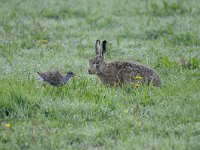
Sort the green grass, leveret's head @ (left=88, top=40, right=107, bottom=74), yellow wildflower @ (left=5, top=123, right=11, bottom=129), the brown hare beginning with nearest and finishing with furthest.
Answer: the green grass → yellow wildflower @ (left=5, top=123, right=11, bottom=129) → the brown hare → leveret's head @ (left=88, top=40, right=107, bottom=74)

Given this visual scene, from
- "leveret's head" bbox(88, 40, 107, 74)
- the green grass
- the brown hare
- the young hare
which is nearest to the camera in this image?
the green grass

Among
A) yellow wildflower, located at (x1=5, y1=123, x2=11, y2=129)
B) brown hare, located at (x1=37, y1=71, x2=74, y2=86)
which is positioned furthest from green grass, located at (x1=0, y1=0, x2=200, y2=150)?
brown hare, located at (x1=37, y1=71, x2=74, y2=86)

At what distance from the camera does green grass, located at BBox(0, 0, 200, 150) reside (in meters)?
6.54

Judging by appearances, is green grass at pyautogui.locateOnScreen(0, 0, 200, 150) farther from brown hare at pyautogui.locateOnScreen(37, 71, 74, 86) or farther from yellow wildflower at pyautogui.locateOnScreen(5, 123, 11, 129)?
brown hare at pyautogui.locateOnScreen(37, 71, 74, 86)

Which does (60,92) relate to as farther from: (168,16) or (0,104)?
(168,16)

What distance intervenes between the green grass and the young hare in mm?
215

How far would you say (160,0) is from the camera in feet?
52.1

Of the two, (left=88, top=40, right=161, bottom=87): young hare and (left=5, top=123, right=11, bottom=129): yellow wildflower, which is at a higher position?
(left=88, top=40, right=161, bottom=87): young hare

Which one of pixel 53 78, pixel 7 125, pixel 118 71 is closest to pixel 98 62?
pixel 118 71

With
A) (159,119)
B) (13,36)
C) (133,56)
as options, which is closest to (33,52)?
(13,36)

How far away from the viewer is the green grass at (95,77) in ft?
21.5

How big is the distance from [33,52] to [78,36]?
4.89 ft

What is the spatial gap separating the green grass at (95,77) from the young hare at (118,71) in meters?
0.21

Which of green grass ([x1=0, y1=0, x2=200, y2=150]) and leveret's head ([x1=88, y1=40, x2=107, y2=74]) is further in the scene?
leveret's head ([x1=88, y1=40, x2=107, y2=74])
